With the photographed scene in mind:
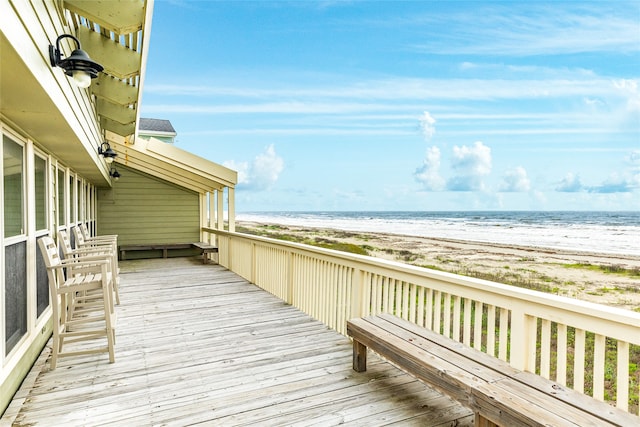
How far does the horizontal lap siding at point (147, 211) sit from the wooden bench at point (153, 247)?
254mm

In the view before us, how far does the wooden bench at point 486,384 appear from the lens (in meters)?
1.55

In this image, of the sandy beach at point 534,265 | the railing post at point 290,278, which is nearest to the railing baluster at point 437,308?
the railing post at point 290,278

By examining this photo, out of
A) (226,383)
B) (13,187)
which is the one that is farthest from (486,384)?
(13,187)

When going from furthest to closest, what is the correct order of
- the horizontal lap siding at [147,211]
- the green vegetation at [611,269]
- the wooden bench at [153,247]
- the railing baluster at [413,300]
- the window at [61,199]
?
the green vegetation at [611,269]
the horizontal lap siding at [147,211]
the wooden bench at [153,247]
the window at [61,199]
the railing baluster at [413,300]

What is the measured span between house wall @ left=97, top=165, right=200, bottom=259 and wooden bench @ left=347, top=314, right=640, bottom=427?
8.33 metres

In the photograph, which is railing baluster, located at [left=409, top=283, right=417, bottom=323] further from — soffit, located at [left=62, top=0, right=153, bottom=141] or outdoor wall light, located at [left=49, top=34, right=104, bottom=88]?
soffit, located at [left=62, top=0, right=153, bottom=141]

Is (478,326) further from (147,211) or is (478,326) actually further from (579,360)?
(147,211)

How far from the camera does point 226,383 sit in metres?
2.76

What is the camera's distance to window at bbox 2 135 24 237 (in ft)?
8.21

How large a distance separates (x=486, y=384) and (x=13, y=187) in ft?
10.7

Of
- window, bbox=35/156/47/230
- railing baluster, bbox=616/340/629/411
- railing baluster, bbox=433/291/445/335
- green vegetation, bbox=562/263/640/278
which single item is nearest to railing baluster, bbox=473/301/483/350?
railing baluster, bbox=433/291/445/335

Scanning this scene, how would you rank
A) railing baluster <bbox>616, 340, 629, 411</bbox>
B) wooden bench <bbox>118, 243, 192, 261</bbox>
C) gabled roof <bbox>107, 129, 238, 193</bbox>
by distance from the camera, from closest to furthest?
railing baluster <bbox>616, 340, 629, 411</bbox>, gabled roof <bbox>107, 129, 238, 193</bbox>, wooden bench <bbox>118, 243, 192, 261</bbox>

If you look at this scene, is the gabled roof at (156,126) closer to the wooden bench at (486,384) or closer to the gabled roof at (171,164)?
the gabled roof at (171,164)

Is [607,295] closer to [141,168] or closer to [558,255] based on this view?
[558,255]
